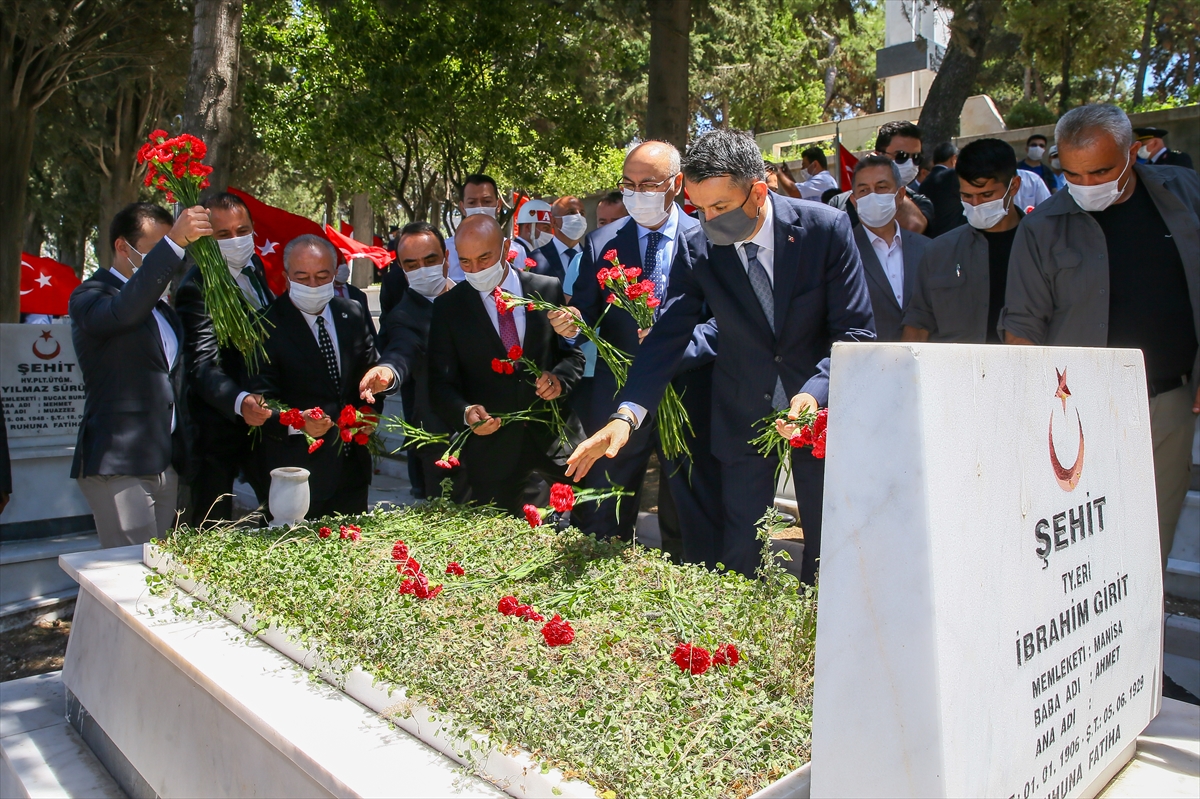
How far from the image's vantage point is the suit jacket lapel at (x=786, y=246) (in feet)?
11.5

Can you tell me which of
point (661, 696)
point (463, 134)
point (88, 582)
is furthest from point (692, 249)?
point (463, 134)

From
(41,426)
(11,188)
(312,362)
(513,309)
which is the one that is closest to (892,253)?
(513,309)

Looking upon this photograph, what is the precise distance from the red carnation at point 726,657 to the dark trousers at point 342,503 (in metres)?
2.89

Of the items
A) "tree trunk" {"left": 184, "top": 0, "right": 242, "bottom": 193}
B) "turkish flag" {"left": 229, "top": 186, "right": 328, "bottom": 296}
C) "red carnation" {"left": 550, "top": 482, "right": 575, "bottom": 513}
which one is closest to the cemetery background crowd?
"red carnation" {"left": 550, "top": 482, "right": 575, "bottom": 513}

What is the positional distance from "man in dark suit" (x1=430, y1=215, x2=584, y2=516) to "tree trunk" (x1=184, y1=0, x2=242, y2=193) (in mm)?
2474

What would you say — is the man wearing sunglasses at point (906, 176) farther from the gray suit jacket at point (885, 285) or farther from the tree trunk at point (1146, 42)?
the tree trunk at point (1146, 42)

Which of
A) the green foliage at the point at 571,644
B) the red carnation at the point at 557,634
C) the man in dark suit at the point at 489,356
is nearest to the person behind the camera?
the green foliage at the point at 571,644

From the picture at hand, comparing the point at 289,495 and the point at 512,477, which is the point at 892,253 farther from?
the point at 289,495

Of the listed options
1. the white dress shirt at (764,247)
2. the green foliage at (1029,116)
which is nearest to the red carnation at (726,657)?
the white dress shirt at (764,247)

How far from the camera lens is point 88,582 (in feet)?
12.7

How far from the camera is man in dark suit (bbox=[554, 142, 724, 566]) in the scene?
402 cm

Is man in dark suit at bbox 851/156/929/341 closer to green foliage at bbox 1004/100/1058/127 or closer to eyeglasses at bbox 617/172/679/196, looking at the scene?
eyeglasses at bbox 617/172/679/196

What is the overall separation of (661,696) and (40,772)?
269 cm

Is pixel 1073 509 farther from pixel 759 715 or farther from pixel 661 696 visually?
pixel 661 696
